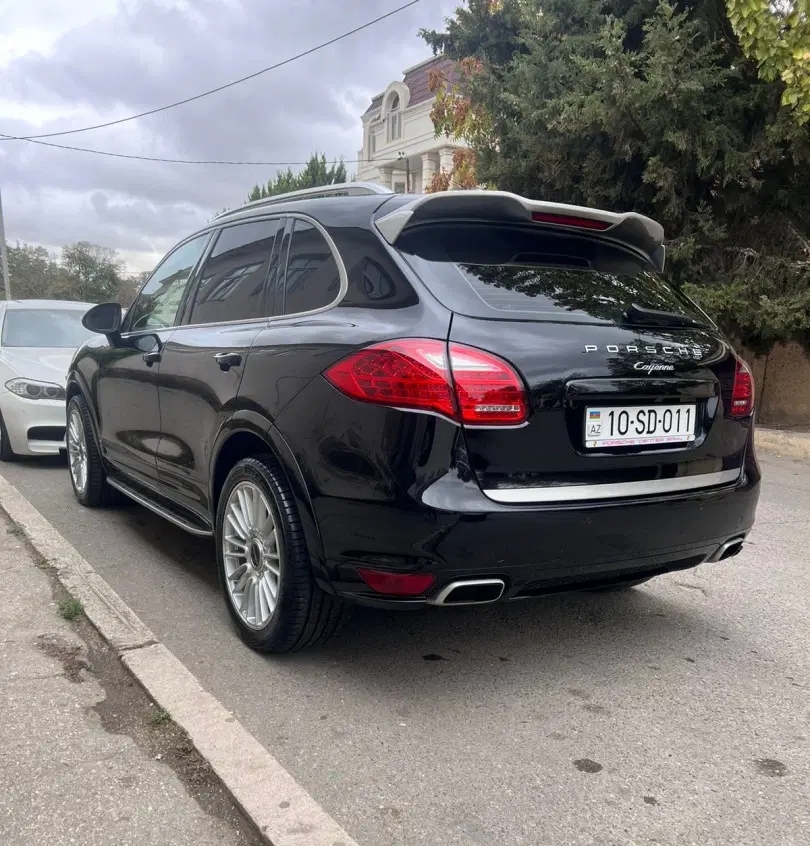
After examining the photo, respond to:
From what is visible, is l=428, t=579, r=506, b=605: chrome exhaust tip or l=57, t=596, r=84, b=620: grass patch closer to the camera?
l=428, t=579, r=506, b=605: chrome exhaust tip

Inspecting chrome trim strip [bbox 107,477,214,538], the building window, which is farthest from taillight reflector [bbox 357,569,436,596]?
the building window

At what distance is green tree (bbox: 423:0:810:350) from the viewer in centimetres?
891

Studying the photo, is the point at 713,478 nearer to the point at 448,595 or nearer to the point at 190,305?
the point at 448,595

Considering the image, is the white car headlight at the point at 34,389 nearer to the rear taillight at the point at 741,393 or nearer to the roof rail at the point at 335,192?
the roof rail at the point at 335,192

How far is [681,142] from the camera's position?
8.95 metres

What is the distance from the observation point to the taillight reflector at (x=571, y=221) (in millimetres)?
2883

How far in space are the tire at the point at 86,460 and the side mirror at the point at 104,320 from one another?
628 millimetres

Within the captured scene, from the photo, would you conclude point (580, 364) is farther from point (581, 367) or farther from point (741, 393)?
point (741, 393)

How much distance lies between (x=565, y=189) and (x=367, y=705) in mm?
9365

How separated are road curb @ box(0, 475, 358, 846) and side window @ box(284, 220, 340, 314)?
1.36m

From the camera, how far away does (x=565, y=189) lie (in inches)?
428

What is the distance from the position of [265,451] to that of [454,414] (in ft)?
2.98

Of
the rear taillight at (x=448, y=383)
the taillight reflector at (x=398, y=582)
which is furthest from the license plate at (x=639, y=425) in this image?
the taillight reflector at (x=398, y=582)

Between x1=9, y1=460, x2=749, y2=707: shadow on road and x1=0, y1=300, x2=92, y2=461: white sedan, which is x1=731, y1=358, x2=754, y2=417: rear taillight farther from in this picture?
x1=0, y1=300, x2=92, y2=461: white sedan
